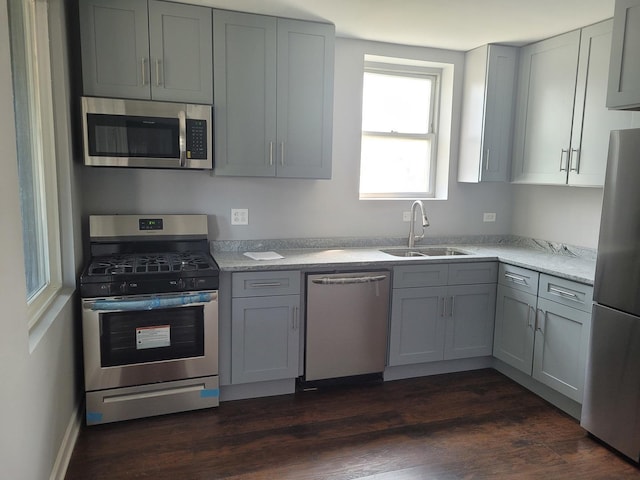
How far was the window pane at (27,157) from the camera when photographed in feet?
6.50

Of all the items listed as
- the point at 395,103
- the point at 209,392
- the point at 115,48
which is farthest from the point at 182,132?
the point at 395,103

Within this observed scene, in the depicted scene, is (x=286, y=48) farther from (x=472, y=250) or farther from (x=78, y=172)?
(x=472, y=250)

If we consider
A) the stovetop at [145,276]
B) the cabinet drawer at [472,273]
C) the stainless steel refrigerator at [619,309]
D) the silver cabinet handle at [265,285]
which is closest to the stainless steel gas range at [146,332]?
the stovetop at [145,276]

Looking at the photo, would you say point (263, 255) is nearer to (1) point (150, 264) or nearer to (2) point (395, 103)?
(1) point (150, 264)

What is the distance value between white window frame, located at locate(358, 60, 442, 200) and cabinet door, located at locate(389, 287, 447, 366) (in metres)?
0.91

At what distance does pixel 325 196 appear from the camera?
11.6 ft

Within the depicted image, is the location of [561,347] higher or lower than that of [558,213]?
lower

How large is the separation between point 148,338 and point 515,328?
240 centimetres

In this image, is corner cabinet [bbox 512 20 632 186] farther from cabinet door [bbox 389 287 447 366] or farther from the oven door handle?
the oven door handle

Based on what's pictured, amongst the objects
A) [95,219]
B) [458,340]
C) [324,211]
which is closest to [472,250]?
[458,340]

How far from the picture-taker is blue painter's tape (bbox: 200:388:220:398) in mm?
2802

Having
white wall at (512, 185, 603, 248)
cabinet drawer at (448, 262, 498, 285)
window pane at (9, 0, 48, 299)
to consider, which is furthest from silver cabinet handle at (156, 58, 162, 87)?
white wall at (512, 185, 603, 248)

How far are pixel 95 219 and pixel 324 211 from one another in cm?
156

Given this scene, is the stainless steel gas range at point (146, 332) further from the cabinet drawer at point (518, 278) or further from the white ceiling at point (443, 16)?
the cabinet drawer at point (518, 278)
